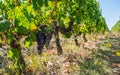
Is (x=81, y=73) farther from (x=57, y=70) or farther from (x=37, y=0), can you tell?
(x=37, y=0)

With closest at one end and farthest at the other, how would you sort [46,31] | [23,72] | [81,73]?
[23,72] < [81,73] < [46,31]

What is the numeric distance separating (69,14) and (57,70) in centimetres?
795

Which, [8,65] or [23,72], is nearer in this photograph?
[23,72]

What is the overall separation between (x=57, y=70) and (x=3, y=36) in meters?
4.21

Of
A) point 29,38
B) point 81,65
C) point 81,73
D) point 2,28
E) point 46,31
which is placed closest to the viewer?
point 2,28

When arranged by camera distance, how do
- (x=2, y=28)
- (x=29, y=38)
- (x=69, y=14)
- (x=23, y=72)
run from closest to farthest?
1. (x=2, y=28)
2. (x=29, y=38)
3. (x=23, y=72)
4. (x=69, y=14)

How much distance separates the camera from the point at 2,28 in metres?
5.36

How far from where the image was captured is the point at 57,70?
1079 centimetres

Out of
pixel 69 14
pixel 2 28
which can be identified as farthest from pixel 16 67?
pixel 69 14

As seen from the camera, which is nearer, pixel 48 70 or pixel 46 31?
pixel 48 70

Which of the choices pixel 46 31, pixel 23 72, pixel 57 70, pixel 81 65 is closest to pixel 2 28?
pixel 23 72

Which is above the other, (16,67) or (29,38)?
(29,38)

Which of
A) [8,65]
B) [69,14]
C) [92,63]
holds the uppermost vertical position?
[69,14]

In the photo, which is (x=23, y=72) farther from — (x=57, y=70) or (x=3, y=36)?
(x=3, y=36)
